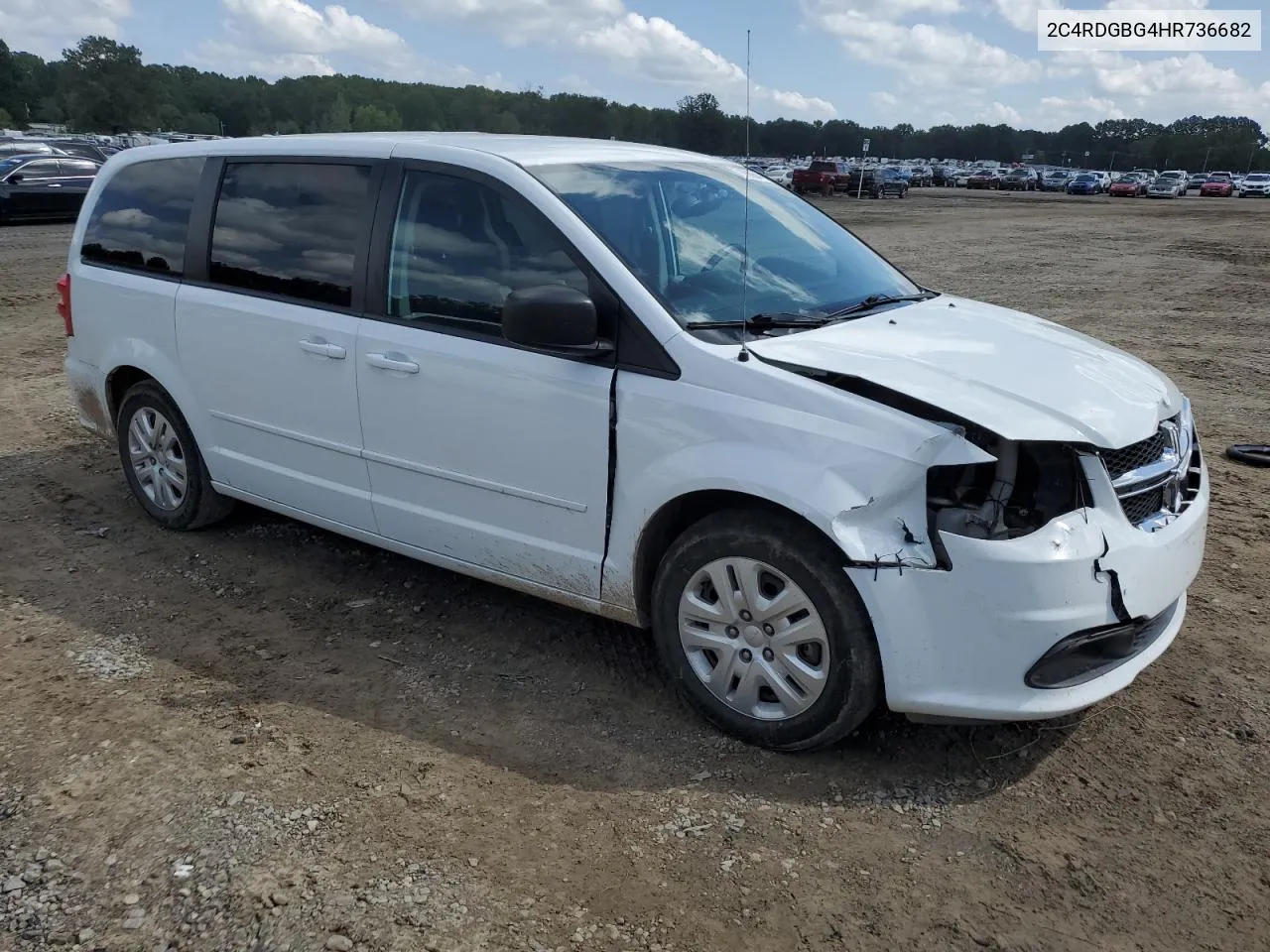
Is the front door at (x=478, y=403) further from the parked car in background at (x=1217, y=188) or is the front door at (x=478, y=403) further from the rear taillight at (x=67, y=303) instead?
the parked car in background at (x=1217, y=188)

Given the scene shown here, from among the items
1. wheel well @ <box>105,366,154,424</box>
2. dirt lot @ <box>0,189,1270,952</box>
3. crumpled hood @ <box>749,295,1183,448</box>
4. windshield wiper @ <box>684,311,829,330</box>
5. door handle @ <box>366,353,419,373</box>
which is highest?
windshield wiper @ <box>684,311,829,330</box>

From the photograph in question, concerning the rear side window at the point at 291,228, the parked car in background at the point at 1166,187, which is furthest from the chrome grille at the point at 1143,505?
the parked car in background at the point at 1166,187

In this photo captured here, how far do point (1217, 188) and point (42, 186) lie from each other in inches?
2442

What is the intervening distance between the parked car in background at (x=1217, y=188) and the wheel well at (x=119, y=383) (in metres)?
68.7

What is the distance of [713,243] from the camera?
12.8 feet

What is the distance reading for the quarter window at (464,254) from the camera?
12.0ft

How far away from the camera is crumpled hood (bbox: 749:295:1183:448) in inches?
119

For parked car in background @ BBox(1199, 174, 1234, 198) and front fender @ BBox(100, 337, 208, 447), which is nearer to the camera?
front fender @ BBox(100, 337, 208, 447)

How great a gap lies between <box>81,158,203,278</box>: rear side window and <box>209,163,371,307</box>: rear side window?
0.30m

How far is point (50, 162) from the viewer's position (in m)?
23.5

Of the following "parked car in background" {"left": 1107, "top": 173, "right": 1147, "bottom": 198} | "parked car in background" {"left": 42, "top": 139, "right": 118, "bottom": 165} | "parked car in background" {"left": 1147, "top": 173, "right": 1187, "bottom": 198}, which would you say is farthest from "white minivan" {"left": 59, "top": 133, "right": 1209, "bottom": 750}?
"parked car in background" {"left": 1147, "top": 173, "right": 1187, "bottom": 198}

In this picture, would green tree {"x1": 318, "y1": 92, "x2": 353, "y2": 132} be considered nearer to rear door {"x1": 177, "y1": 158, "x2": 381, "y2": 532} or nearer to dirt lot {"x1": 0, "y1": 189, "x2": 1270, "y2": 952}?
rear door {"x1": 177, "y1": 158, "x2": 381, "y2": 532}

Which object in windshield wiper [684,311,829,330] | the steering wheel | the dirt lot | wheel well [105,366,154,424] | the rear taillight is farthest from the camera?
the rear taillight

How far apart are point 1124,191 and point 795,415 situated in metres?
63.9
